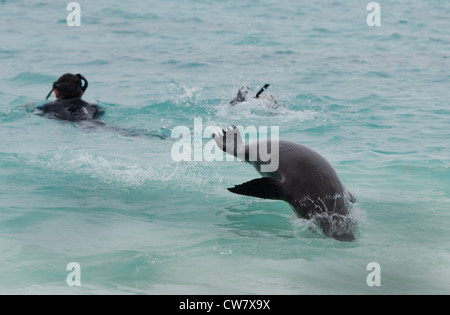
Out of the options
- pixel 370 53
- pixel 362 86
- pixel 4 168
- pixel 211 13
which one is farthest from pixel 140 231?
pixel 211 13

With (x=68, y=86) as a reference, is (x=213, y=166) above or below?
below

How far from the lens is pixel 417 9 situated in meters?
26.9

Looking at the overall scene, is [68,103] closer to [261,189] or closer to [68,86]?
[68,86]

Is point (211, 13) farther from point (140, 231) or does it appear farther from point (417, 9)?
point (140, 231)

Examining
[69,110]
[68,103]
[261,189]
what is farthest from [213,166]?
[68,103]

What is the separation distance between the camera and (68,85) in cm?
956

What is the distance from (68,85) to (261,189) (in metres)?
5.66

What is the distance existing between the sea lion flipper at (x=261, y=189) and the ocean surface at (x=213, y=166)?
0.45m

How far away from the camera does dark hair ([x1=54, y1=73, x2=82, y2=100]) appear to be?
31.4 ft

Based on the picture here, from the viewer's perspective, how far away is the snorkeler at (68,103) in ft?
31.1

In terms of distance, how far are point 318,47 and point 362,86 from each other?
500 cm

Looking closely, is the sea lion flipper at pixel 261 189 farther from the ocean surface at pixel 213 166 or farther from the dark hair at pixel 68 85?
the dark hair at pixel 68 85

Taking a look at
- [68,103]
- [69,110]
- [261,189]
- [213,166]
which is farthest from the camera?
[68,103]

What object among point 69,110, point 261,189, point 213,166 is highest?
point 69,110
